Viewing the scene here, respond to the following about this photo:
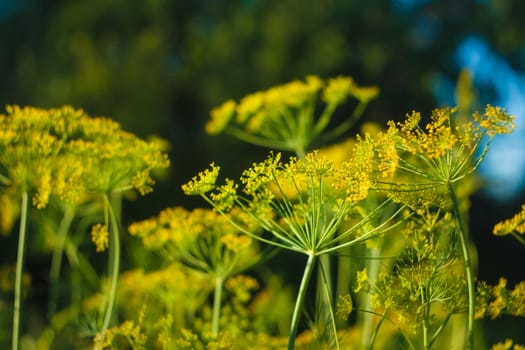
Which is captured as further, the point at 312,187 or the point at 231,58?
the point at 231,58

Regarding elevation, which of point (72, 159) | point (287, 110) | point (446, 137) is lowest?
point (446, 137)

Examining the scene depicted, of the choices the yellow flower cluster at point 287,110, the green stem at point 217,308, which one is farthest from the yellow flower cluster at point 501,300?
the yellow flower cluster at point 287,110

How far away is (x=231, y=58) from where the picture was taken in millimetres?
14891

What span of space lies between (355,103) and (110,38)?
615cm

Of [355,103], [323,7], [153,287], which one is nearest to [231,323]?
[153,287]

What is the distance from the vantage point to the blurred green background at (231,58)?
13.9 metres

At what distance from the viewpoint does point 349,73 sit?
15.1 m

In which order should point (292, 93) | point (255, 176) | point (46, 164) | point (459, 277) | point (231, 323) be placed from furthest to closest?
1. point (292, 93)
2. point (231, 323)
3. point (46, 164)
4. point (459, 277)
5. point (255, 176)

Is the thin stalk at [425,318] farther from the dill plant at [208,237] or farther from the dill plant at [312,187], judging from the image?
the dill plant at [208,237]

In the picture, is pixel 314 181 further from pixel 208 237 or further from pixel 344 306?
pixel 208 237

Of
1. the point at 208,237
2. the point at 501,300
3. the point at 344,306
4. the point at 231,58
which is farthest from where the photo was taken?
the point at 231,58

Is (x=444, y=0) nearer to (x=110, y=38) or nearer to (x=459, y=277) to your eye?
(x=110, y=38)

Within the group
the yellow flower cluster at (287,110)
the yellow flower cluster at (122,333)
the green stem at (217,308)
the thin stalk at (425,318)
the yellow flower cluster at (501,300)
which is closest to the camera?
the thin stalk at (425,318)

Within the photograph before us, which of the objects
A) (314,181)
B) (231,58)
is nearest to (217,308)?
(314,181)
